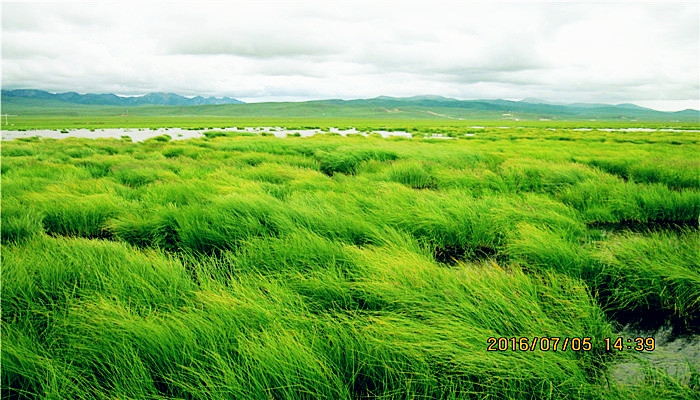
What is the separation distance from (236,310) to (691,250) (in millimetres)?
4775

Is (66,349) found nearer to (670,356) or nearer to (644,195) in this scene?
(670,356)

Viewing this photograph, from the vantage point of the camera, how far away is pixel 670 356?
8.58ft

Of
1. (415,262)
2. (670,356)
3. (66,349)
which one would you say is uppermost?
(415,262)

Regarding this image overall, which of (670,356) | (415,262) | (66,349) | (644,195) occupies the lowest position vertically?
(670,356)

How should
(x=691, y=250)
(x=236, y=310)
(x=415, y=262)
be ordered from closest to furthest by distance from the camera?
1. (x=236, y=310)
2. (x=415, y=262)
3. (x=691, y=250)

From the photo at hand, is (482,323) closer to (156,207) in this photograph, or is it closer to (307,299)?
(307,299)

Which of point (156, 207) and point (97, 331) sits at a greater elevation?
point (156, 207)

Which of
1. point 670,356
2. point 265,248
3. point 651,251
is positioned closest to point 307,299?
point 265,248

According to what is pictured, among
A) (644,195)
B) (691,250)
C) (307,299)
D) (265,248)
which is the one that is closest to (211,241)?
(265,248)

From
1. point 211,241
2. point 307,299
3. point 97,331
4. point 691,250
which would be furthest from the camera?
point 211,241

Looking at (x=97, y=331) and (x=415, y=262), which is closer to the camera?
(x=97, y=331)

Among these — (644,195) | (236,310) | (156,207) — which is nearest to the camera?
(236,310)

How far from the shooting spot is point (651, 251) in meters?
3.73

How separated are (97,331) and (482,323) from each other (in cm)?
280
